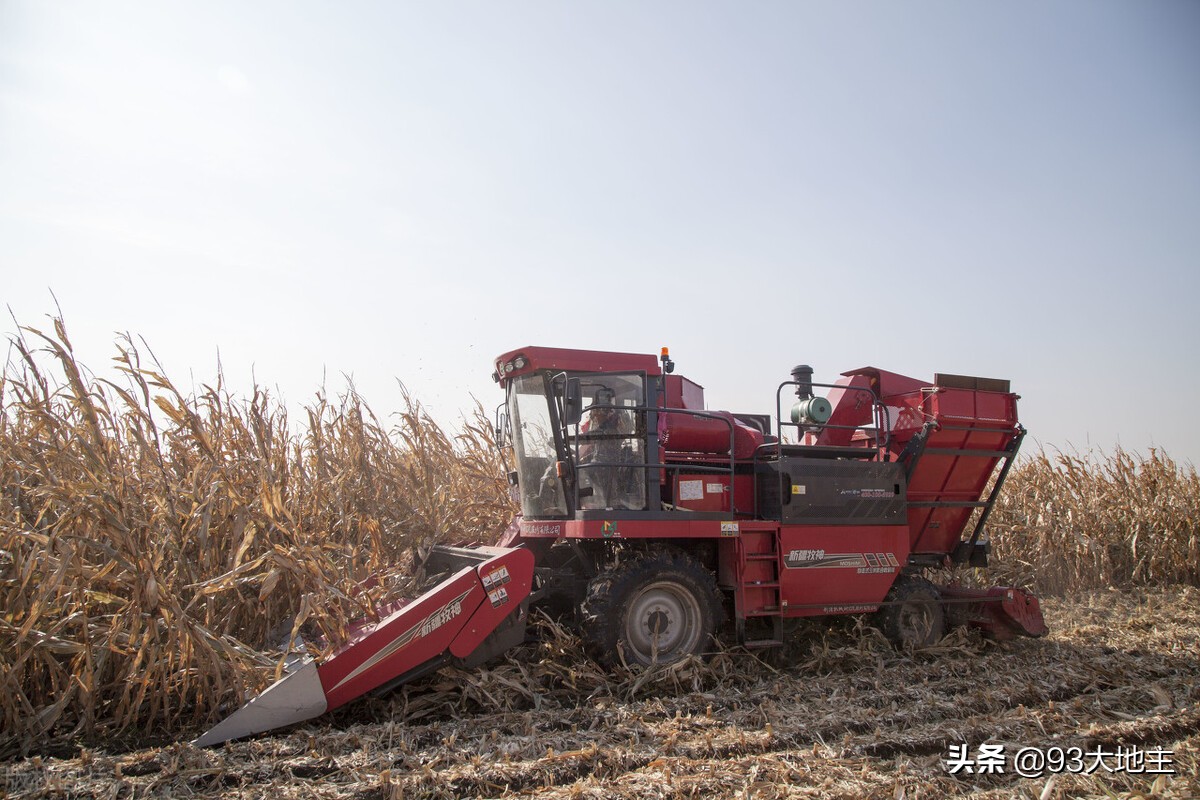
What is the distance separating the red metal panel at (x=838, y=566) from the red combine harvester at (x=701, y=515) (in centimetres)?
1

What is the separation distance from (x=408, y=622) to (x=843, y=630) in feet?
12.4

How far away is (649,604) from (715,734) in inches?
55.7

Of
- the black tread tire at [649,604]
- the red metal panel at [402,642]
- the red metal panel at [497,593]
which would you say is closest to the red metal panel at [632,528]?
the black tread tire at [649,604]

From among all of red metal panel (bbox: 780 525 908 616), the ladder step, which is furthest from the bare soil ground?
red metal panel (bbox: 780 525 908 616)

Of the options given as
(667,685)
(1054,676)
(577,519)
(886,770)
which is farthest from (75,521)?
(1054,676)

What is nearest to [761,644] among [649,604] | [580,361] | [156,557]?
[649,604]

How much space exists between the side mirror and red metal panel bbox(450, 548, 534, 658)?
3.19 feet

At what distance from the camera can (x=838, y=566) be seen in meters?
6.07

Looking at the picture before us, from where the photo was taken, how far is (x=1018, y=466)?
10523 mm

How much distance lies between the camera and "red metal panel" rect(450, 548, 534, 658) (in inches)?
187

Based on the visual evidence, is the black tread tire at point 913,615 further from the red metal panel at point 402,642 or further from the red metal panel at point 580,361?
the red metal panel at point 402,642

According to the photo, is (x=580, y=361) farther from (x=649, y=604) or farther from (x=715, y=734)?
(x=715, y=734)

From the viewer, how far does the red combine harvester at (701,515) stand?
5195mm

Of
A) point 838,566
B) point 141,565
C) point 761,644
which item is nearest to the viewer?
point 141,565
